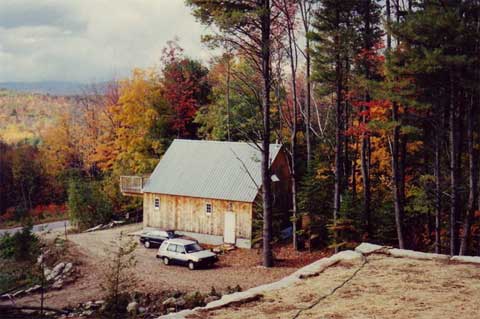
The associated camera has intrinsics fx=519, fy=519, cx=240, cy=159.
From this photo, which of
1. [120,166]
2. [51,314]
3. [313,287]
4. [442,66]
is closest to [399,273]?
[313,287]

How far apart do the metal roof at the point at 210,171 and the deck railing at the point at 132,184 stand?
100 centimetres

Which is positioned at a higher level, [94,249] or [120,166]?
[120,166]

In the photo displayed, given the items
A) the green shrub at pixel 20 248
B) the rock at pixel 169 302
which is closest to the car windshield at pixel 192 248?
the rock at pixel 169 302

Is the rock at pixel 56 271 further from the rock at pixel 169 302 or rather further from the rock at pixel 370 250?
the rock at pixel 370 250

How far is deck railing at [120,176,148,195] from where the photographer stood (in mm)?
27188

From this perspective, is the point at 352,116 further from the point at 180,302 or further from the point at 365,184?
the point at 180,302

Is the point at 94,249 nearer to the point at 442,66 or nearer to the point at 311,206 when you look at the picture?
the point at 311,206

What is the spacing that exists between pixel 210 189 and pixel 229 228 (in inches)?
82.5

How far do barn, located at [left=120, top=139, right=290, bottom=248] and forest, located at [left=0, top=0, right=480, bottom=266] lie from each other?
1.44 m

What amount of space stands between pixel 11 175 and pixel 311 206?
108 ft

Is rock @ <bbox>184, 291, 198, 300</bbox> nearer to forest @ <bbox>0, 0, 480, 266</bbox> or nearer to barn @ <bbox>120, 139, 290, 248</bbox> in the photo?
forest @ <bbox>0, 0, 480, 266</bbox>

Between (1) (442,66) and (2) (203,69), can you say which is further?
(2) (203,69)

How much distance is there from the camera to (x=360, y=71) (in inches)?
771

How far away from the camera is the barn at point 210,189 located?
23.6 meters
